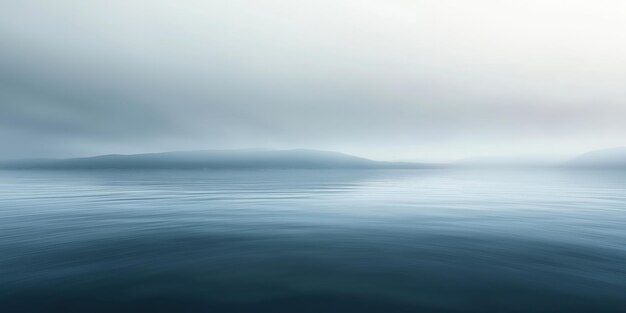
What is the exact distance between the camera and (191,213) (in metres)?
18.7

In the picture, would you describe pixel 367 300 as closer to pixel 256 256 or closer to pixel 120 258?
pixel 256 256

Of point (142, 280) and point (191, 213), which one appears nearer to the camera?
point (142, 280)

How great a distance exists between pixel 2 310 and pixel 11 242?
24.4 ft

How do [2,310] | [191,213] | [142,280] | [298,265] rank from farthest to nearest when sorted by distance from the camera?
[191,213], [298,265], [142,280], [2,310]

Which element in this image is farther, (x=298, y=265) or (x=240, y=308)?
(x=298, y=265)

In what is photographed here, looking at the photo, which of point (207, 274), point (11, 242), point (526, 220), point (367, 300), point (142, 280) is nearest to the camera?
point (367, 300)

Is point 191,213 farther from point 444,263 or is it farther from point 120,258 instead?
point 444,263

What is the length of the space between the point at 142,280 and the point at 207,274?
166 cm

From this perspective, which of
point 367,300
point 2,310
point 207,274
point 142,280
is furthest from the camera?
point 207,274

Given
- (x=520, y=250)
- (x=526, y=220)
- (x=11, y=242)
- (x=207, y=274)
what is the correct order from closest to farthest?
(x=207, y=274), (x=520, y=250), (x=11, y=242), (x=526, y=220)

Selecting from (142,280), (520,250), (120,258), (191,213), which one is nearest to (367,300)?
(142,280)

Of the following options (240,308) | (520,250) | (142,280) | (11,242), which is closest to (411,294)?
(240,308)

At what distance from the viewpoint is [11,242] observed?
11.0 meters

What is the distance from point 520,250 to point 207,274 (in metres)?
11.1
